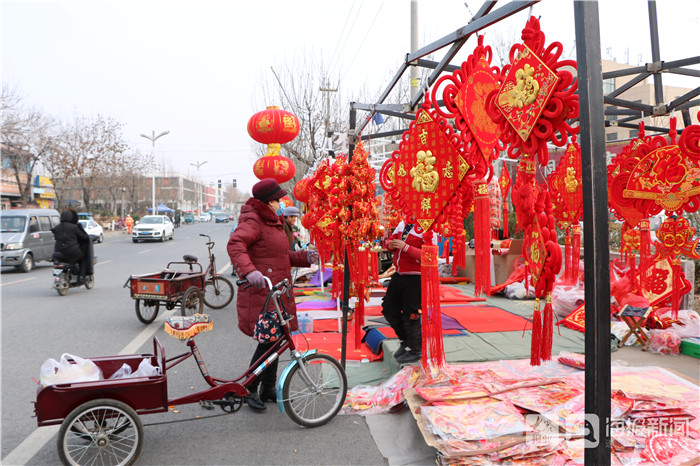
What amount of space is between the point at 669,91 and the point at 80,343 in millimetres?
28921

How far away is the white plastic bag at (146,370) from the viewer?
10.6 feet

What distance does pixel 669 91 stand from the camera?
78.7 ft

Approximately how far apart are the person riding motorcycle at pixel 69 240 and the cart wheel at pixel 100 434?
23.4 feet

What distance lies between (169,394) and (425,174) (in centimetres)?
303

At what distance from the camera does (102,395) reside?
Result: 296 cm

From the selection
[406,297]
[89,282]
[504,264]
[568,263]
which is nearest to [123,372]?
[406,297]

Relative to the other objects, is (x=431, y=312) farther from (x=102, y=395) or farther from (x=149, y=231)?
(x=149, y=231)

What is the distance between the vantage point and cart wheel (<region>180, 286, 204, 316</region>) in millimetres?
6688

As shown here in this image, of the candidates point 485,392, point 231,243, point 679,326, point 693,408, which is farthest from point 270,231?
point 679,326

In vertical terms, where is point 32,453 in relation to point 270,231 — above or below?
below

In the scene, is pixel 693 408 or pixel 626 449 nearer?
pixel 626 449

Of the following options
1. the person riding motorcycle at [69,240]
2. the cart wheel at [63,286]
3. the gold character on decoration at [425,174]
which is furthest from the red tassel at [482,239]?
the cart wheel at [63,286]

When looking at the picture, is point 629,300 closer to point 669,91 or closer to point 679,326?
point 679,326

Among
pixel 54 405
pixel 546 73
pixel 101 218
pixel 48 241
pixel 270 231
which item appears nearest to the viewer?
pixel 546 73
